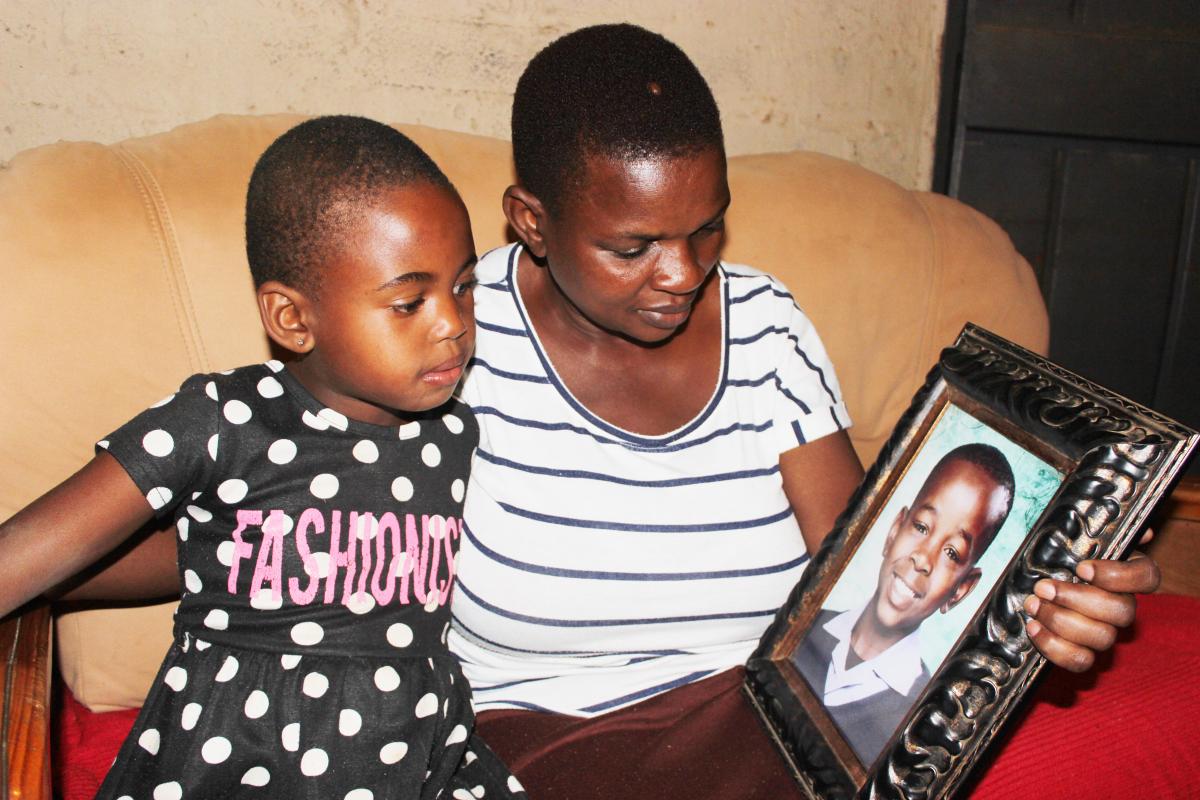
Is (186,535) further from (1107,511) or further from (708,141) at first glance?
(1107,511)

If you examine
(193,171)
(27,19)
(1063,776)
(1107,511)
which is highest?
(27,19)

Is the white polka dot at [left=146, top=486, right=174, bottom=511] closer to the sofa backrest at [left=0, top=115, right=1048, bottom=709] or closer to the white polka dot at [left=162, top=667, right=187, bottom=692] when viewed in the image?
the white polka dot at [left=162, top=667, right=187, bottom=692]

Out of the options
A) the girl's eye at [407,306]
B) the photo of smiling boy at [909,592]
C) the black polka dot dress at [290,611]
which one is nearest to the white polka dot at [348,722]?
the black polka dot dress at [290,611]

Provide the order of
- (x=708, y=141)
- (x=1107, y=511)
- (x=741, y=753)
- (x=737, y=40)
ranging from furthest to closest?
(x=737, y=40) → (x=741, y=753) → (x=708, y=141) → (x=1107, y=511)

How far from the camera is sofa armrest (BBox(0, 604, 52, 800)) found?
112 cm

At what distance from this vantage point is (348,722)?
1.34 meters

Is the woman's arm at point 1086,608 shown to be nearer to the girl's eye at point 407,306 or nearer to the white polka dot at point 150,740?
the girl's eye at point 407,306

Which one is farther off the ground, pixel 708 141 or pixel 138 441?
pixel 708 141

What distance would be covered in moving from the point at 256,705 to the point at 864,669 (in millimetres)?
813

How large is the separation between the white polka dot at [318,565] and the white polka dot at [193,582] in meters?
0.15

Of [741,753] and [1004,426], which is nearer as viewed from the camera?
[1004,426]

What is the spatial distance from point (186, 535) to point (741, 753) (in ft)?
2.84

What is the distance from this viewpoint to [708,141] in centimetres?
137

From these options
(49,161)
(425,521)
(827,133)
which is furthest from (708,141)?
(827,133)
